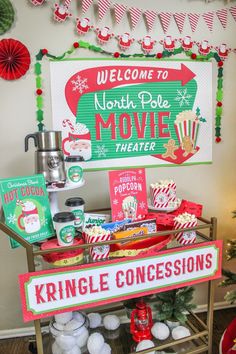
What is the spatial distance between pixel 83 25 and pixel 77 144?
0.63 m

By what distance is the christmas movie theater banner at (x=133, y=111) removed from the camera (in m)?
1.67

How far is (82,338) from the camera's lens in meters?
1.45

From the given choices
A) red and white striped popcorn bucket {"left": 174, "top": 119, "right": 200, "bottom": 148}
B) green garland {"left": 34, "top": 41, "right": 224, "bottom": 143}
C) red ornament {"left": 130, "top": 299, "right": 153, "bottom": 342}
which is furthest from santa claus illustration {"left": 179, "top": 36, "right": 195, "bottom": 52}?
red ornament {"left": 130, "top": 299, "right": 153, "bottom": 342}

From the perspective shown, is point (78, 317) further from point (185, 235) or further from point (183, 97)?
point (183, 97)

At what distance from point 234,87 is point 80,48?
0.96 meters

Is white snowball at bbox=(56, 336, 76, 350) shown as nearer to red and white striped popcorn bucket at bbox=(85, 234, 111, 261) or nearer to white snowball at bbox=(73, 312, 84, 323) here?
white snowball at bbox=(73, 312, 84, 323)

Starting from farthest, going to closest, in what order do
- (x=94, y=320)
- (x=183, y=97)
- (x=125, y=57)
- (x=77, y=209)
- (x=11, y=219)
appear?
(x=183, y=97) < (x=125, y=57) < (x=94, y=320) < (x=77, y=209) < (x=11, y=219)

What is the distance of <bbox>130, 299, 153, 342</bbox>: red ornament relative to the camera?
5.03ft

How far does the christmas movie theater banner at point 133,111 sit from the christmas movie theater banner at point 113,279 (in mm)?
640

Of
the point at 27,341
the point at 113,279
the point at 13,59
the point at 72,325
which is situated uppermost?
the point at 13,59

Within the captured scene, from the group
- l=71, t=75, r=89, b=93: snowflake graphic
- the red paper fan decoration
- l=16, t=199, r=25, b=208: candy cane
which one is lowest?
l=16, t=199, r=25, b=208: candy cane

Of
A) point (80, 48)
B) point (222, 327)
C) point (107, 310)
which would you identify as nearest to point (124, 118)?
point (80, 48)

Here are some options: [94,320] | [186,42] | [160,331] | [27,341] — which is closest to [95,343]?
[94,320]

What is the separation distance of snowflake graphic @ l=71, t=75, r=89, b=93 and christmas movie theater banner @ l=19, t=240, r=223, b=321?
0.94 metres
